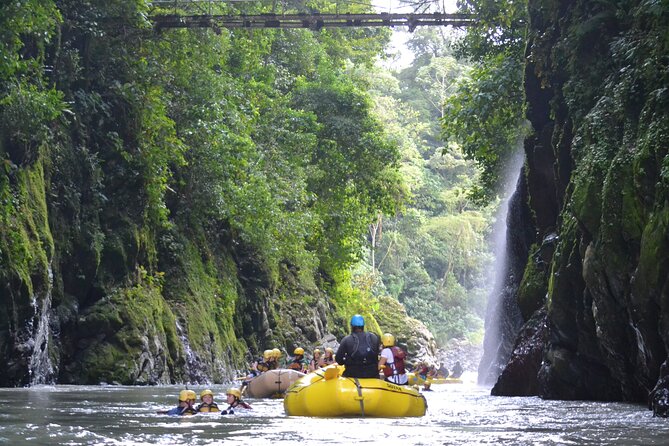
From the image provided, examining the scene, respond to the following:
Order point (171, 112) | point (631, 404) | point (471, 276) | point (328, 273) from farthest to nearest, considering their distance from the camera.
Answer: point (471, 276) → point (328, 273) → point (171, 112) → point (631, 404)

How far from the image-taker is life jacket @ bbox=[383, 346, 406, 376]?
15039 mm

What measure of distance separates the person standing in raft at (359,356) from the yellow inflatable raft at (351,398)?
18cm

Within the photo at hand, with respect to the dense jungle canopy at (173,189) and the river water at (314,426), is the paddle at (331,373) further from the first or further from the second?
the dense jungle canopy at (173,189)

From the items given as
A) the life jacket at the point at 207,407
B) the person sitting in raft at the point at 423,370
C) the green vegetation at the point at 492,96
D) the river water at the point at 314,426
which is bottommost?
the river water at the point at 314,426

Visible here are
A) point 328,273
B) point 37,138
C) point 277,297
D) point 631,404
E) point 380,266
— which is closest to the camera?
point 631,404

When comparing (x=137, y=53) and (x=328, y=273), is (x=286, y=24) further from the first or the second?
(x=328, y=273)

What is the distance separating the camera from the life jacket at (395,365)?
15039 mm

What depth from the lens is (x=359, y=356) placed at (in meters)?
13.2

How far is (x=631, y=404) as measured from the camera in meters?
15.9

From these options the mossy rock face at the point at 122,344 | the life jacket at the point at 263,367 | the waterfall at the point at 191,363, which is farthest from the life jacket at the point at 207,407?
the waterfall at the point at 191,363

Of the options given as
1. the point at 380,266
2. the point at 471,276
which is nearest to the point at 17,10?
the point at 380,266

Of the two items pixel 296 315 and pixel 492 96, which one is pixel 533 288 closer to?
pixel 492 96

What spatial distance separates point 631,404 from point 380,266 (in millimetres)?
48942

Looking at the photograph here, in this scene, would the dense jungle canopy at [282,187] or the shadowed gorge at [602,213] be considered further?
the dense jungle canopy at [282,187]
